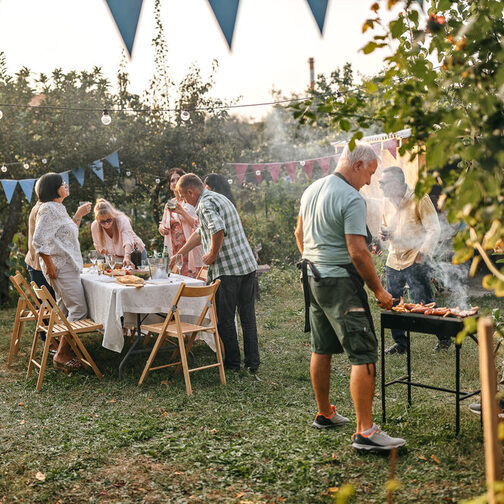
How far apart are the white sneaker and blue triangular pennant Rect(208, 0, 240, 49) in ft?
7.96

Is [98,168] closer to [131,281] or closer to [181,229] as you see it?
[181,229]

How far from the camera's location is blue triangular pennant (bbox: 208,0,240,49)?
3146 mm

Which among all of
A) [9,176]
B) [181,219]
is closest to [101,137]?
[9,176]

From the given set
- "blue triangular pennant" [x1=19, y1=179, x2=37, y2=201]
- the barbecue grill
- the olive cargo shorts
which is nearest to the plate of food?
the olive cargo shorts

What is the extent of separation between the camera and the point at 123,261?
6.24 meters

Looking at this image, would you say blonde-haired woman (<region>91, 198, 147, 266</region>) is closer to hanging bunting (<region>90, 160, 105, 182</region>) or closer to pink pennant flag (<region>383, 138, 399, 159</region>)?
hanging bunting (<region>90, 160, 105, 182</region>)

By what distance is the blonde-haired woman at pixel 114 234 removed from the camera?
20.5ft

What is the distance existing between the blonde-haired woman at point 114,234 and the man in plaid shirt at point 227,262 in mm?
1226

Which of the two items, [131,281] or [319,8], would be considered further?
[131,281]

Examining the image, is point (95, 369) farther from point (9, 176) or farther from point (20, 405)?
point (9, 176)

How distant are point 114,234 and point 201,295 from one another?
2028 millimetres

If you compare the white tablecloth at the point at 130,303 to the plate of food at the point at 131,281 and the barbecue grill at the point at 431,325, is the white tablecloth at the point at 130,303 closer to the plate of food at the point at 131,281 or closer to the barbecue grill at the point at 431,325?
the plate of food at the point at 131,281

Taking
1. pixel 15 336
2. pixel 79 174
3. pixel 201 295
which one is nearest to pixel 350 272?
pixel 201 295

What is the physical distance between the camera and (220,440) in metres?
3.83
